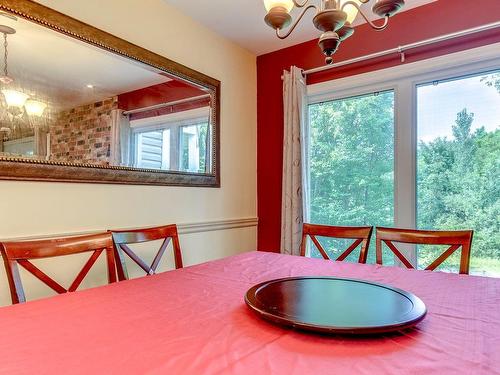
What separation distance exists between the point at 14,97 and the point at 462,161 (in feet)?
8.77

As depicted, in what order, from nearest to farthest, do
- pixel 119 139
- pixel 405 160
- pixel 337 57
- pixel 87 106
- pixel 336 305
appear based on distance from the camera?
pixel 336 305 < pixel 87 106 < pixel 119 139 < pixel 405 160 < pixel 337 57

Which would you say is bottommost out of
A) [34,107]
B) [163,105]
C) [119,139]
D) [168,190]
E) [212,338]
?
[212,338]

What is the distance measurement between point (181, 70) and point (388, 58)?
5.13 ft

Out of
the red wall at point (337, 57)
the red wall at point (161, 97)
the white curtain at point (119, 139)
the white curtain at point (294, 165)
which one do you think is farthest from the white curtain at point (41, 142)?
the red wall at point (337, 57)

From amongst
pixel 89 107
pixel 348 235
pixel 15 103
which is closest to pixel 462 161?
pixel 348 235

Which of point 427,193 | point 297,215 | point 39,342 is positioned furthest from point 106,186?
point 427,193

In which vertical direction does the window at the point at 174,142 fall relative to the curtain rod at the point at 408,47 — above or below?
below

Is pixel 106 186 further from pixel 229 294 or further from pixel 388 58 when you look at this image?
pixel 388 58

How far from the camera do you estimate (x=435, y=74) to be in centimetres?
232

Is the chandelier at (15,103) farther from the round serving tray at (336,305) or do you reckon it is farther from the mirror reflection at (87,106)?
the round serving tray at (336,305)

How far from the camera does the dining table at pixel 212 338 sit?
2.26 feet

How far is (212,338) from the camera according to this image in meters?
0.82

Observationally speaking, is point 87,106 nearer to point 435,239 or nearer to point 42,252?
point 42,252

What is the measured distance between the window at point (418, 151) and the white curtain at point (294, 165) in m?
0.18
